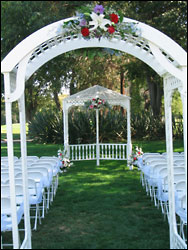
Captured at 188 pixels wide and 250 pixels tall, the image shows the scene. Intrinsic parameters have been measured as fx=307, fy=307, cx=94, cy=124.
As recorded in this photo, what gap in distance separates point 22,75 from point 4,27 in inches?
624

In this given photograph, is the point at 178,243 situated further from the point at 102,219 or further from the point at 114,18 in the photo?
the point at 114,18

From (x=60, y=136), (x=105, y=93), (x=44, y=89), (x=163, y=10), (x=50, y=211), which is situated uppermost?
(x=163, y=10)

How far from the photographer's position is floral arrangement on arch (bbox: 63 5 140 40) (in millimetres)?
3648

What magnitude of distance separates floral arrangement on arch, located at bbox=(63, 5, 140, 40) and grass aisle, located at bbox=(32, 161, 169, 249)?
130 inches

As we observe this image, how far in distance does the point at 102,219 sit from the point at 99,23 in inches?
160

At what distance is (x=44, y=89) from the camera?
3266cm

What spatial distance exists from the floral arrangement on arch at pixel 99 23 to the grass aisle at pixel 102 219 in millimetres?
3310

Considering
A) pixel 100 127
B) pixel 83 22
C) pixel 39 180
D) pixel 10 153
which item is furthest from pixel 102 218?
pixel 100 127

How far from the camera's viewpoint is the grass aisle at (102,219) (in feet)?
16.8

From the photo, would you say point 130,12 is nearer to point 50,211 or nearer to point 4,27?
point 4,27

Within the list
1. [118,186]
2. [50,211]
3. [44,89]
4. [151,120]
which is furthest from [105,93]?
[44,89]

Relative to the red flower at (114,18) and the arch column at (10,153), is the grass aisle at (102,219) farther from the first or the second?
the red flower at (114,18)

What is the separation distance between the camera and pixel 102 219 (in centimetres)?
625

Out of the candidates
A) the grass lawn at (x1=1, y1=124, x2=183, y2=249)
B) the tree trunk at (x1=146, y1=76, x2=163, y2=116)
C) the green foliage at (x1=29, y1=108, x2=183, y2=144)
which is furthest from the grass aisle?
the tree trunk at (x1=146, y1=76, x2=163, y2=116)
